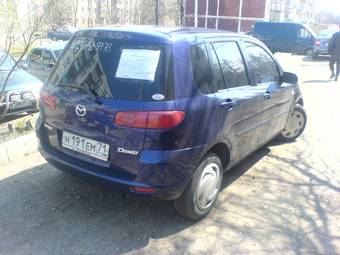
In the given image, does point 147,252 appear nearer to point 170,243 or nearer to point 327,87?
point 170,243

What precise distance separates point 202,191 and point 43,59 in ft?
24.1

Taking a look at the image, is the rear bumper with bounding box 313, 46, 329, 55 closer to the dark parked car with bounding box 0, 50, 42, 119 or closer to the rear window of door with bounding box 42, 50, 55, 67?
the rear window of door with bounding box 42, 50, 55, 67

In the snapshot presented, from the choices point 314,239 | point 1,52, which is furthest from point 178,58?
point 1,52

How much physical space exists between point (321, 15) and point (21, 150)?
108725 millimetres

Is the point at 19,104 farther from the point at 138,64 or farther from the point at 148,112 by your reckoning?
the point at 148,112

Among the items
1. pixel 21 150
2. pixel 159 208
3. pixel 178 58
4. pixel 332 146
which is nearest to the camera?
pixel 178 58

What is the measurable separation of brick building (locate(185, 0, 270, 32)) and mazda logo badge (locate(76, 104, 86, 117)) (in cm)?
4388

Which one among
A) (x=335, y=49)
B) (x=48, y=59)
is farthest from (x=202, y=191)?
(x=335, y=49)

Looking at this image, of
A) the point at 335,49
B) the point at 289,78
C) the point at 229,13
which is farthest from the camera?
the point at 229,13

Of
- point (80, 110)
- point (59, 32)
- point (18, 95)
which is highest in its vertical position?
point (80, 110)

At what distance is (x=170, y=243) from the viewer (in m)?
3.34

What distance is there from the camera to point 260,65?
4.64 m

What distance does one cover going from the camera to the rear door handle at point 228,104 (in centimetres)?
363

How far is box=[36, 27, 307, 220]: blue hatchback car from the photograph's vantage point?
10.1ft
